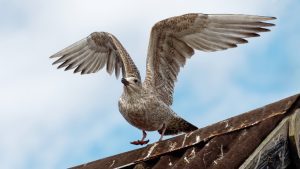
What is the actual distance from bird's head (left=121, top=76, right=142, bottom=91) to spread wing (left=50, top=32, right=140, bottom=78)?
1.77 meters

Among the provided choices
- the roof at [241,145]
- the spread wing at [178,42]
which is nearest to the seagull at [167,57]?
the spread wing at [178,42]

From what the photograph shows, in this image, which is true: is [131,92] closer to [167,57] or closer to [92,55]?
[167,57]

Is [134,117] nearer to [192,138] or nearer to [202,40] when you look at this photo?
[202,40]

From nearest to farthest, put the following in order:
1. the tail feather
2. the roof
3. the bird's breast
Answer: the roof → the bird's breast → the tail feather

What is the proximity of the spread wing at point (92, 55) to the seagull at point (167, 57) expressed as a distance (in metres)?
0.03

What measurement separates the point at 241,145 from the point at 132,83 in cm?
461

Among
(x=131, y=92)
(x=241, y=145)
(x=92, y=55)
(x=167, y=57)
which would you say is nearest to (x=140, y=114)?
(x=131, y=92)

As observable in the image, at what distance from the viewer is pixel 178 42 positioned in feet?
35.5

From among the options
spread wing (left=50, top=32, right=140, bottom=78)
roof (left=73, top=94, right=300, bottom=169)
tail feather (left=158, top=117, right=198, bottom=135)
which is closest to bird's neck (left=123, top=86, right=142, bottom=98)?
tail feather (left=158, top=117, right=198, bottom=135)

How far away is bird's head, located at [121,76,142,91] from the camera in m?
9.90

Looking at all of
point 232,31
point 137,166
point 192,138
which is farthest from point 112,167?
point 232,31

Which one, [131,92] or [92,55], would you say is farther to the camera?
[92,55]

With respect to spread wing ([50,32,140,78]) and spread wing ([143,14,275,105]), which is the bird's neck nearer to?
spread wing ([143,14,275,105])

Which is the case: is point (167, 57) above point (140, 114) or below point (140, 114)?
above
